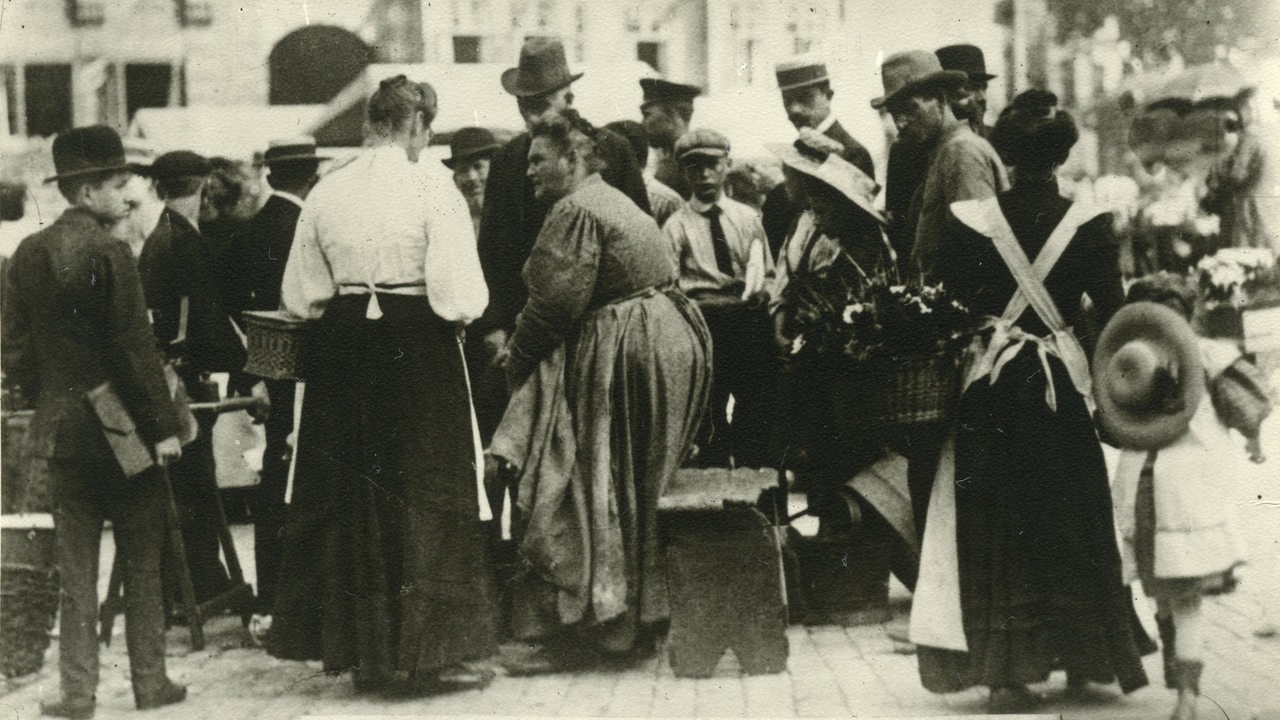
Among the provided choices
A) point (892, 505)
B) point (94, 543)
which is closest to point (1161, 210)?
point (892, 505)

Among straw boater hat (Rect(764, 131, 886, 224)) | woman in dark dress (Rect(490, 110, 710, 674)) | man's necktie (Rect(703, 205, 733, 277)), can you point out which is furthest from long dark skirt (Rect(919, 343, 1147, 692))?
man's necktie (Rect(703, 205, 733, 277))

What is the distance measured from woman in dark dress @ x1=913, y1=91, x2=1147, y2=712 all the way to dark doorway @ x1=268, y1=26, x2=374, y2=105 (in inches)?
111

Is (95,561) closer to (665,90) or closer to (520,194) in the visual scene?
(520,194)

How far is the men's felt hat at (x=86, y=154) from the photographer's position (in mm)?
6168

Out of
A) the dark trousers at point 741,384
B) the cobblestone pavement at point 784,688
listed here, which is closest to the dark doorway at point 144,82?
the cobblestone pavement at point 784,688

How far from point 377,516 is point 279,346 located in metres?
0.79

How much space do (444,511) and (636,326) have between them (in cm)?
107

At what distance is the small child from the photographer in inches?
219

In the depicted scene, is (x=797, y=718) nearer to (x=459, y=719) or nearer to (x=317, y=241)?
(x=459, y=719)

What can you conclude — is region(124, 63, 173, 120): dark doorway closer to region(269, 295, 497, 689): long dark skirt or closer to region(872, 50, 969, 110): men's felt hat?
region(269, 295, 497, 689): long dark skirt

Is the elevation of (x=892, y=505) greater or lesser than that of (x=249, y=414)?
lesser

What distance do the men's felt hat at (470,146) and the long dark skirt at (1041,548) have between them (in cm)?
305

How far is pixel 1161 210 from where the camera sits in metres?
6.04

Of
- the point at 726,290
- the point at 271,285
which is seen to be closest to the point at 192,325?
the point at 271,285
